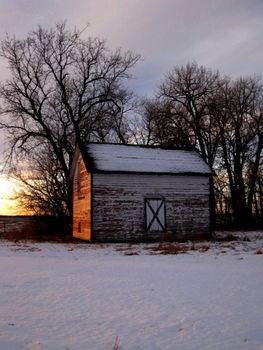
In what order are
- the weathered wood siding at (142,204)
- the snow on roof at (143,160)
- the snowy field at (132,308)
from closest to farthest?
1. the snowy field at (132,308)
2. the weathered wood siding at (142,204)
3. the snow on roof at (143,160)

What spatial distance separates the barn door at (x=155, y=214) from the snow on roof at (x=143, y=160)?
5.94 feet

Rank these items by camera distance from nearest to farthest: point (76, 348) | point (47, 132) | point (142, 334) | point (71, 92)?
point (76, 348)
point (142, 334)
point (47, 132)
point (71, 92)

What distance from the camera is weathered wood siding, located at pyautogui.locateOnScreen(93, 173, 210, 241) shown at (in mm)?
23234

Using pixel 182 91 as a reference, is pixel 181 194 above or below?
below

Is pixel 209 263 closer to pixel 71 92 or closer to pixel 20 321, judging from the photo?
pixel 20 321

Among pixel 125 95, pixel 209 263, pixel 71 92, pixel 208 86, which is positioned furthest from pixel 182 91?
pixel 209 263

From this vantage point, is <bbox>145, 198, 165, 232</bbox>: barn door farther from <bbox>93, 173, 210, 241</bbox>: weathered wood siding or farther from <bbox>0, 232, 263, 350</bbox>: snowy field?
<bbox>0, 232, 263, 350</bbox>: snowy field

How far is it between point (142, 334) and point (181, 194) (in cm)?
1958

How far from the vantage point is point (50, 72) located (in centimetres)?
3456

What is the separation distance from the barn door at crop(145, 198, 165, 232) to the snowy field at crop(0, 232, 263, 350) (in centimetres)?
1200

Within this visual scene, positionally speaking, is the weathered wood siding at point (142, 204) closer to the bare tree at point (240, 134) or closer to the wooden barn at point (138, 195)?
the wooden barn at point (138, 195)

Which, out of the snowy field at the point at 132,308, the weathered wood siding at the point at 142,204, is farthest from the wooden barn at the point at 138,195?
the snowy field at the point at 132,308

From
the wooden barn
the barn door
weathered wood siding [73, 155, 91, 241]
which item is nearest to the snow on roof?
the wooden barn

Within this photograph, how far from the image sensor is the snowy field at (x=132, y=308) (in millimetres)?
5301
